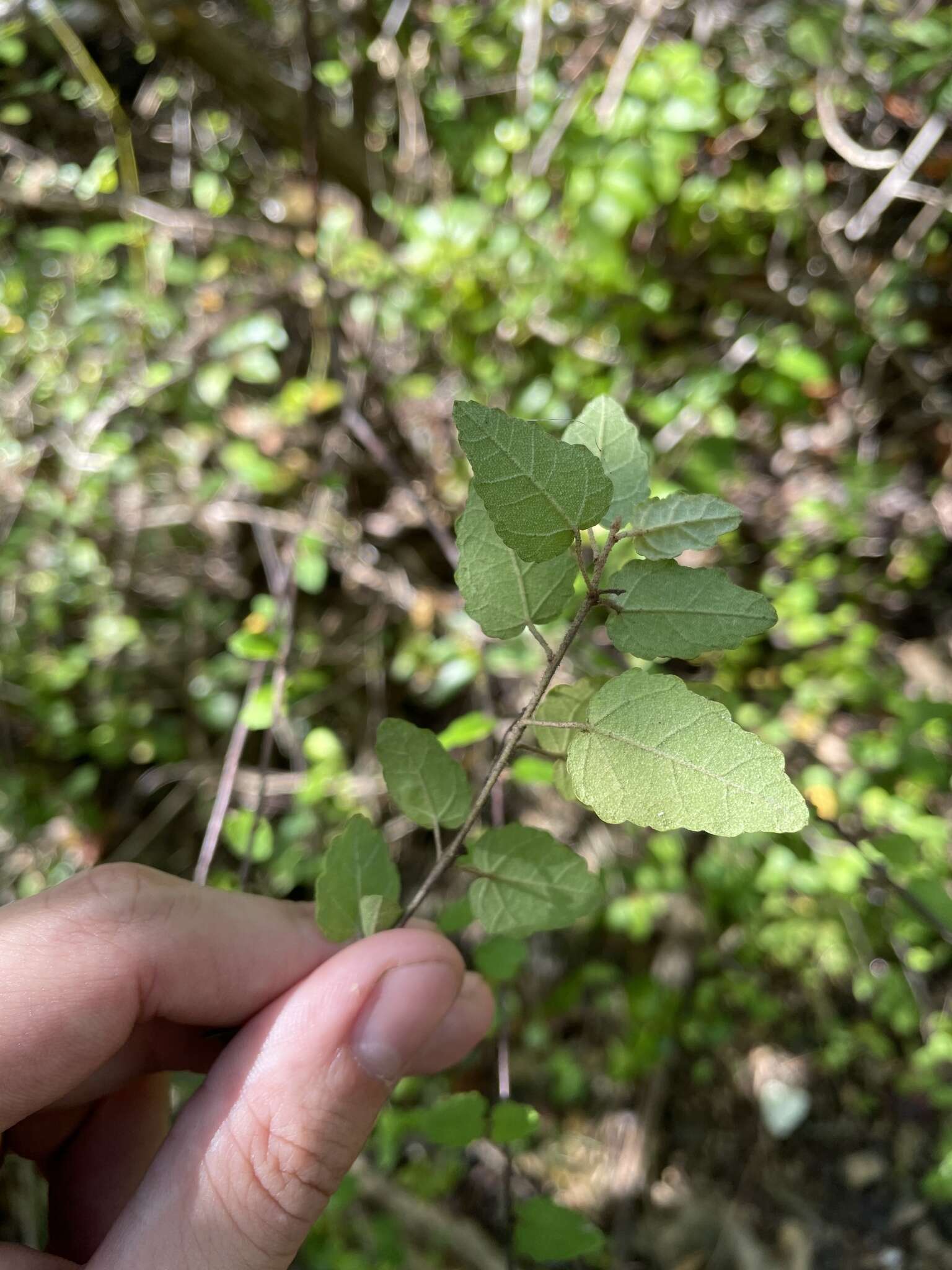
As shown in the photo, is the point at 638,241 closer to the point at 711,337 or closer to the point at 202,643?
the point at 711,337

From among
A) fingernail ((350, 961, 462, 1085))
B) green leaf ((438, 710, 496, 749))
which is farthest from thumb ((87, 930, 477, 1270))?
green leaf ((438, 710, 496, 749))

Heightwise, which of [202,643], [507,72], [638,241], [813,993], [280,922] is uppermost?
[507,72]

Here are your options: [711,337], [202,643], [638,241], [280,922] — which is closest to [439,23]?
[638,241]

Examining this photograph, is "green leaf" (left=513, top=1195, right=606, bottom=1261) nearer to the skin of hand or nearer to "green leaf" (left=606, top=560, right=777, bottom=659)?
the skin of hand

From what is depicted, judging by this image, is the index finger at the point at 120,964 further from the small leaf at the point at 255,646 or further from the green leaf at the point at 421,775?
the small leaf at the point at 255,646

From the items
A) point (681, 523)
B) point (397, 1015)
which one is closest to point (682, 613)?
point (681, 523)

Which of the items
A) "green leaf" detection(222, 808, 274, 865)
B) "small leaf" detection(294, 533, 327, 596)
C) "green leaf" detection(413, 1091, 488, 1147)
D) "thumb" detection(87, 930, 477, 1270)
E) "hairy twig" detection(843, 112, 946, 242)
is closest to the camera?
"thumb" detection(87, 930, 477, 1270)

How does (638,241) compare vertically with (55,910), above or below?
above

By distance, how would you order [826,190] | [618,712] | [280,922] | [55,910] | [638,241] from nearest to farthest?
1. [618,712]
2. [55,910]
3. [280,922]
4. [638,241]
5. [826,190]
